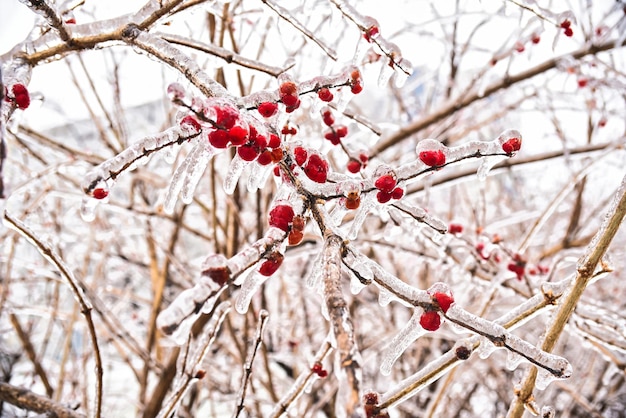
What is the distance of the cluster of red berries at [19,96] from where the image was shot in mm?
778

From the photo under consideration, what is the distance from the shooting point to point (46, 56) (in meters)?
Answer: 0.86

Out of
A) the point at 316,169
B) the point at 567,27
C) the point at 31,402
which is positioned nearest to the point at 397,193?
the point at 316,169

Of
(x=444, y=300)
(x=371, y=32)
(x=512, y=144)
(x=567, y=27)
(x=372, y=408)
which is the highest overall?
(x=567, y=27)

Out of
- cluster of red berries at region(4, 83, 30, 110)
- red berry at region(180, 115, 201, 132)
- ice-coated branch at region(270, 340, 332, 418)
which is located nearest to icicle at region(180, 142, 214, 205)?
red berry at region(180, 115, 201, 132)

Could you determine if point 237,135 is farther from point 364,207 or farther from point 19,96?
point 19,96

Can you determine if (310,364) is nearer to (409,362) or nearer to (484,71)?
(484,71)

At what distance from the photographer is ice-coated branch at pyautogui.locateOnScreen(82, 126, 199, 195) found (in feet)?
2.23

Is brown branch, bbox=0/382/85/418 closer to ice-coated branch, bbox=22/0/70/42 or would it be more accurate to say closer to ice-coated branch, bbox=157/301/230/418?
ice-coated branch, bbox=157/301/230/418

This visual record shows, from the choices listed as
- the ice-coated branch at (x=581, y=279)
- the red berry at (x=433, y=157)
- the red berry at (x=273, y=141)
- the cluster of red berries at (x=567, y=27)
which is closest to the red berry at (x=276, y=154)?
the red berry at (x=273, y=141)

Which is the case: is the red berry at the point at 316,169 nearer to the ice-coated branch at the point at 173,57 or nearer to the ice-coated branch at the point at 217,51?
the ice-coated branch at the point at 173,57

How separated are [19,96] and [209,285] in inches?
21.9

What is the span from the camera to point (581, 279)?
32.2 inches

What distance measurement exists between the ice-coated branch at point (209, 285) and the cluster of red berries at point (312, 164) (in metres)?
0.16

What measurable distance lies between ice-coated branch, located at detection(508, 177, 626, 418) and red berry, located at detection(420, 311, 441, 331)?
288mm
